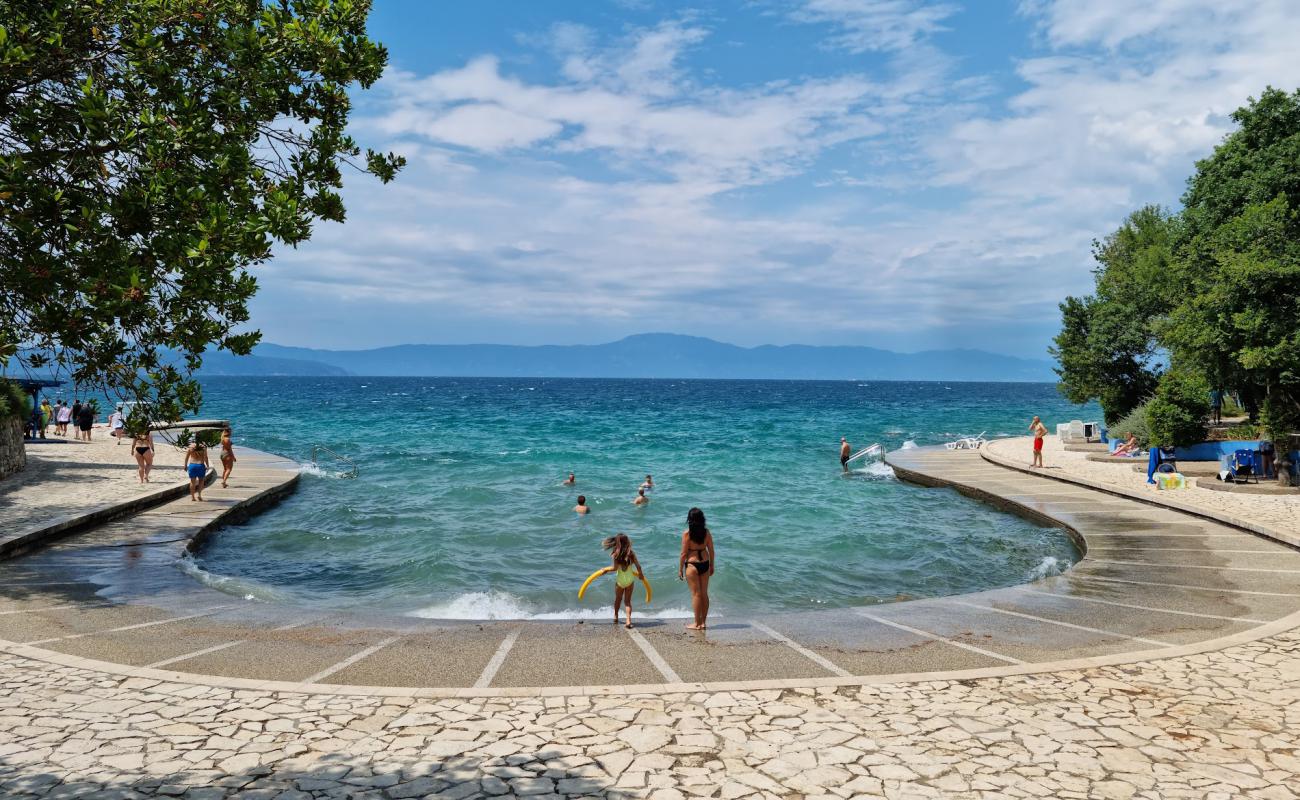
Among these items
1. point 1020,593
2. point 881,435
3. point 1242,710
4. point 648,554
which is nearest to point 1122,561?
point 1020,593

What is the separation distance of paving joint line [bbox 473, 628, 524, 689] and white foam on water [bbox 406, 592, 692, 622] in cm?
353

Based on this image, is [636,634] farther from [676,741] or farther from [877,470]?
[877,470]

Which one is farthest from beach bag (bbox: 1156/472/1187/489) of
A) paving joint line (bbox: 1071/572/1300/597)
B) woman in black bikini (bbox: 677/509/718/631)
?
woman in black bikini (bbox: 677/509/718/631)

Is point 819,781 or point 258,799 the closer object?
point 258,799

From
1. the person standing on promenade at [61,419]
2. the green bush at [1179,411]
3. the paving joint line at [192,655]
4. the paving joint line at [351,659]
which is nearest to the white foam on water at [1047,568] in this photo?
the paving joint line at [351,659]

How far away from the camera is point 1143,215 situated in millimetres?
49219

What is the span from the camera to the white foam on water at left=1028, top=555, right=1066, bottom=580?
49.1 feet

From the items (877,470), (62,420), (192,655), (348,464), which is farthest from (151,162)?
(62,420)

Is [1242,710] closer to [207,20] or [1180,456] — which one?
[207,20]

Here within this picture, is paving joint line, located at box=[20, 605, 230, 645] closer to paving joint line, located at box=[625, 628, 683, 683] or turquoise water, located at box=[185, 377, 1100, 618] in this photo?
turquoise water, located at box=[185, 377, 1100, 618]

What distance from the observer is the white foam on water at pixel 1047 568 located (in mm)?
14960

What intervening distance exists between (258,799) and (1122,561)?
1440 centimetres

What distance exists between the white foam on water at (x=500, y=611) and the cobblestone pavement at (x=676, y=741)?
6352 mm

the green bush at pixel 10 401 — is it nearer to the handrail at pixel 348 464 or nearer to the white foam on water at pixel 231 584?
the handrail at pixel 348 464
